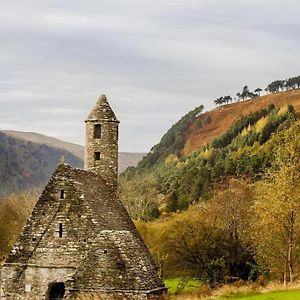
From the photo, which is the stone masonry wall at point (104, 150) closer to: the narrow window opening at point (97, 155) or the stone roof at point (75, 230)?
the narrow window opening at point (97, 155)

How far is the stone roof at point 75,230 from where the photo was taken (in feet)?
97.8

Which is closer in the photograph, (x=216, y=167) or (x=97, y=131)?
(x=97, y=131)

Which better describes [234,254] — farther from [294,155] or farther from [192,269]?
Answer: [294,155]

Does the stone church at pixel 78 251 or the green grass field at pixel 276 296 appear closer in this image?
the green grass field at pixel 276 296

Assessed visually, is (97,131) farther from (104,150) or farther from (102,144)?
(104,150)

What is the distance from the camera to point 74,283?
2930 cm

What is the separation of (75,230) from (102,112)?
8684 mm

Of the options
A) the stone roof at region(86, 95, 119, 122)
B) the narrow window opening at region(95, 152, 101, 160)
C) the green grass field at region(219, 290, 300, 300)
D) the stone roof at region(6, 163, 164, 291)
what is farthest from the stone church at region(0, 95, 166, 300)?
the green grass field at region(219, 290, 300, 300)

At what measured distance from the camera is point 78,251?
33.2 metres

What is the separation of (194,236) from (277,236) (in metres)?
5.56

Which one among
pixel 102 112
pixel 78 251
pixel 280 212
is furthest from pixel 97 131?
pixel 280 212

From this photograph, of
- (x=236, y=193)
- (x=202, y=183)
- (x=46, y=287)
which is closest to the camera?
(x=46, y=287)

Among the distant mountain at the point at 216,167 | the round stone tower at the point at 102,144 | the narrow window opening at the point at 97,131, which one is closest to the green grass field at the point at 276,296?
the round stone tower at the point at 102,144

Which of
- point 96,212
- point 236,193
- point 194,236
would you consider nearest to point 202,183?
point 236,193
